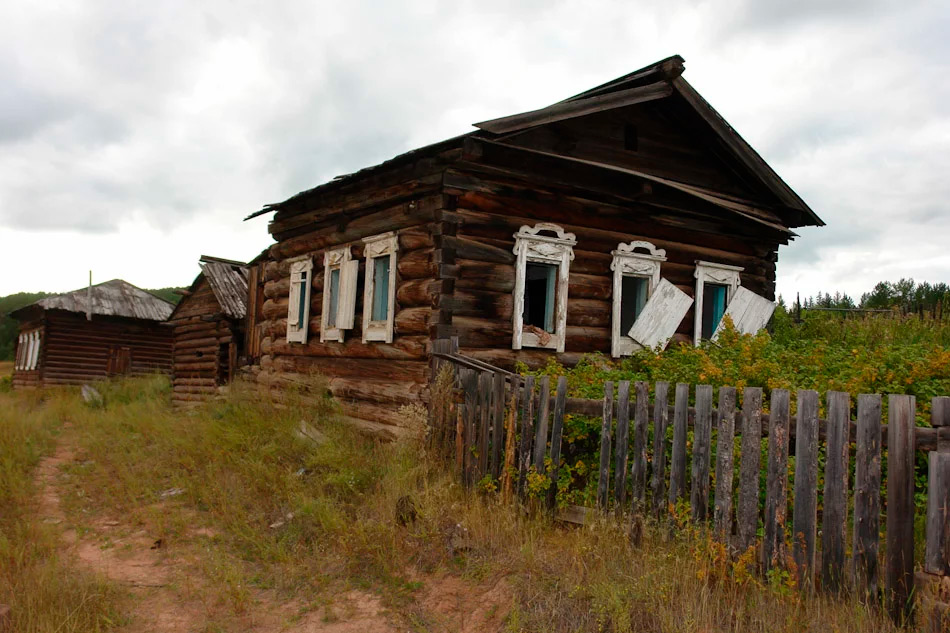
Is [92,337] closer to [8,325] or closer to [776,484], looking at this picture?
[776,484]

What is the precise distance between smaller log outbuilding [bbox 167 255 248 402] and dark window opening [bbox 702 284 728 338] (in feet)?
38.8

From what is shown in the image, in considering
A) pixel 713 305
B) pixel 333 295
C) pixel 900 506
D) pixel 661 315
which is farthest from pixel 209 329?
pixel 900 506

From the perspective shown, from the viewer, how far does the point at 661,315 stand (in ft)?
34.4

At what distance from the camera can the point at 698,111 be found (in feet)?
35.2

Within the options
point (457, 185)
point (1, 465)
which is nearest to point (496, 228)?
point (457, 185)

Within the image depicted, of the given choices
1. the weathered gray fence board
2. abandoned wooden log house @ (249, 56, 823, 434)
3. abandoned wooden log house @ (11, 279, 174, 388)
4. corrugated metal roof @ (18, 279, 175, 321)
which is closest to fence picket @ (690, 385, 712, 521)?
the weathered gray fence board

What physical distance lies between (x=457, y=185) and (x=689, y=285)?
14.3 feet

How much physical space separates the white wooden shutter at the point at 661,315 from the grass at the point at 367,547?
4203mm

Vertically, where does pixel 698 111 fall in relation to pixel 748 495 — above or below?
above

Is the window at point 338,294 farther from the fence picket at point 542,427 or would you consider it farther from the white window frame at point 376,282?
the fence picket at point 542,427

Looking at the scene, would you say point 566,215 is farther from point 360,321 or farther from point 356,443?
point 356,443

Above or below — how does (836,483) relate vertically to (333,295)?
below

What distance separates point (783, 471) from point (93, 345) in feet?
88.2

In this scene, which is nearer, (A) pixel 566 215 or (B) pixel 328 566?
(B) pixel 328 566
